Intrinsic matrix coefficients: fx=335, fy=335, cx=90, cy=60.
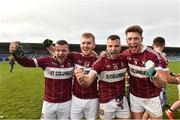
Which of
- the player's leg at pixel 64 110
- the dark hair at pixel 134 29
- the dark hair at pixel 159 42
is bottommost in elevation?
the player's leg at pixel 64 110

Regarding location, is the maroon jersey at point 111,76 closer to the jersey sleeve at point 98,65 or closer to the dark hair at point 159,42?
the jersey sleeve at point 98,65

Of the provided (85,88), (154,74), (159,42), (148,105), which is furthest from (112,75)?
(159,42)

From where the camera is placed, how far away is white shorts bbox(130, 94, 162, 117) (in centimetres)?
635

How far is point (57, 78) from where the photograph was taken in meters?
6.82

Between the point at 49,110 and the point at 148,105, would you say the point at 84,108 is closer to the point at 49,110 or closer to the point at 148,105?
the point at 49,110

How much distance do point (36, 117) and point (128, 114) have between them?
3985mm

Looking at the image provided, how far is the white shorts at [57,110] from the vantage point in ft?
22.5

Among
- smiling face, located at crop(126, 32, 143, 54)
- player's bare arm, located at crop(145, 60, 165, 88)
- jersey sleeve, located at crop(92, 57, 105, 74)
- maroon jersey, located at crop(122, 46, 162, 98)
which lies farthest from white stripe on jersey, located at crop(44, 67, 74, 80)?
player's bare arm, located at crop(145, 60, 165, 88)

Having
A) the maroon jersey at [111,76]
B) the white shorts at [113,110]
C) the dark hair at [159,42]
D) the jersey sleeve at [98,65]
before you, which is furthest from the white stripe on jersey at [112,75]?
the dark hair at [159,42]

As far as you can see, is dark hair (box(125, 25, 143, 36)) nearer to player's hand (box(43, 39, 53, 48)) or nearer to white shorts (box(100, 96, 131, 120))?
white shorts (box(100, 96, 131, 120))

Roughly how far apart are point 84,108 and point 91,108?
0.47ft

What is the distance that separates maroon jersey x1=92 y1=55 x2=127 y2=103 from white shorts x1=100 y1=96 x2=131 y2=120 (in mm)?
95

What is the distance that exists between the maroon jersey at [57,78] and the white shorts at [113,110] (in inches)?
33.5

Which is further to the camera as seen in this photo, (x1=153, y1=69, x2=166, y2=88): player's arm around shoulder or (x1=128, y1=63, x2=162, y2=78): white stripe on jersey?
(x1=128, y1=63, x2=162, y2=78): white stripe on jersey
